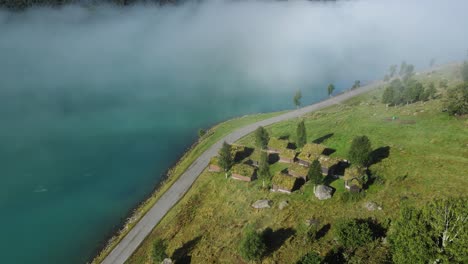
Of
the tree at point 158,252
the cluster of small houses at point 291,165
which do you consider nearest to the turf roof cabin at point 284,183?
the cluster of small houses at point 291,165

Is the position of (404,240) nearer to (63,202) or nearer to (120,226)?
(120,226)

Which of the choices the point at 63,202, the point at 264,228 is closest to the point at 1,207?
the point at 63,202

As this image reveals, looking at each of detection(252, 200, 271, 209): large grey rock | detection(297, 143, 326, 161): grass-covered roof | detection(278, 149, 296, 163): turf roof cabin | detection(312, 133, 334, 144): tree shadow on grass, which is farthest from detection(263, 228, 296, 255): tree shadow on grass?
detection(312, 133, 334, 144): tree shadow on grass

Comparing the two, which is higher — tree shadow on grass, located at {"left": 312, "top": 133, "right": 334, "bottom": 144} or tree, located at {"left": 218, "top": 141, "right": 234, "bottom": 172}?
tree shadow on grass, located at {"left": 312, "top": 133, "right": 334, "bottom": 144}

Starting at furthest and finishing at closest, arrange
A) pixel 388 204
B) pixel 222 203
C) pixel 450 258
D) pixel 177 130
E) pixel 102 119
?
pixel 102 119
pixel 177 130
pixel 222 203
pixel 388 204
pixel 450 258

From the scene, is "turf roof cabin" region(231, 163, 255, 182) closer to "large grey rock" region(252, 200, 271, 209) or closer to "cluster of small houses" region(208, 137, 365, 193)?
"cluster of small houses" region(208, 137, 365, 193)
